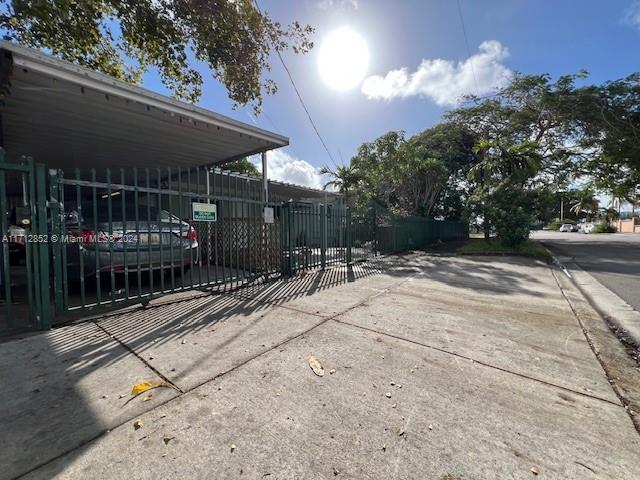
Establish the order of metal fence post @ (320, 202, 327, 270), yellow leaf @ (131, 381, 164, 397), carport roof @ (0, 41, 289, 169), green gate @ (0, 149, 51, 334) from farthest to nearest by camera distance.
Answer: metal fence post @ (320, 202, 327, 270) → carport roof @ (0, 41, 289, 169) → green gate @ (0, 149, 51, 334) → yellow leaf @ (131, 381, 164, 397)

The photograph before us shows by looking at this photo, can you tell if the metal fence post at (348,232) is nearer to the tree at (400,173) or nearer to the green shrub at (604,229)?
the tree at (400,173)

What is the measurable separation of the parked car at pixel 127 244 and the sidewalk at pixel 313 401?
0.83 meters

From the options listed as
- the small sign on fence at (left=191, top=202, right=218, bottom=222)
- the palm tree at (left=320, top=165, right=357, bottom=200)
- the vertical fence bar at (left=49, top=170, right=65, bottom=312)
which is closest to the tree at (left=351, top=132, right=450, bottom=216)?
→ the palm tree at (left=320, top=165, right=357, bottom=200)

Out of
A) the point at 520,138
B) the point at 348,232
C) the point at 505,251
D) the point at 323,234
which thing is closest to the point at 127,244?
the point at 323,234

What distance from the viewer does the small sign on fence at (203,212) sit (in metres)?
4.70

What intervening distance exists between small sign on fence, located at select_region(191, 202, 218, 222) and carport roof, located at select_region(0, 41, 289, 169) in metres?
1.61

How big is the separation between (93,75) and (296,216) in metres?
4.04

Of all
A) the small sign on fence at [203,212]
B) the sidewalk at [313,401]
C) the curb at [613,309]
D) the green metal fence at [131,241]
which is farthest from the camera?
the small sign on fence at [203,212]

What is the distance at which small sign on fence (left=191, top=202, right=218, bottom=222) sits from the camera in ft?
15.4

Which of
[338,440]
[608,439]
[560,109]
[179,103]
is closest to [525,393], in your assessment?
[608,439]

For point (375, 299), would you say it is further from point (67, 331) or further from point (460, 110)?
point (460, 110)

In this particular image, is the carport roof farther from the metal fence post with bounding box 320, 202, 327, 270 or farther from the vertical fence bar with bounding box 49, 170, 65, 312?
the metal fence post with bounding box 320, 202, 327, 270

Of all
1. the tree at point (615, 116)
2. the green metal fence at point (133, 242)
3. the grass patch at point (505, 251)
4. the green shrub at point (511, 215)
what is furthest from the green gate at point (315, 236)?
the tree at point (615, 116)

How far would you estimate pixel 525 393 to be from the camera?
2150 millimetres
